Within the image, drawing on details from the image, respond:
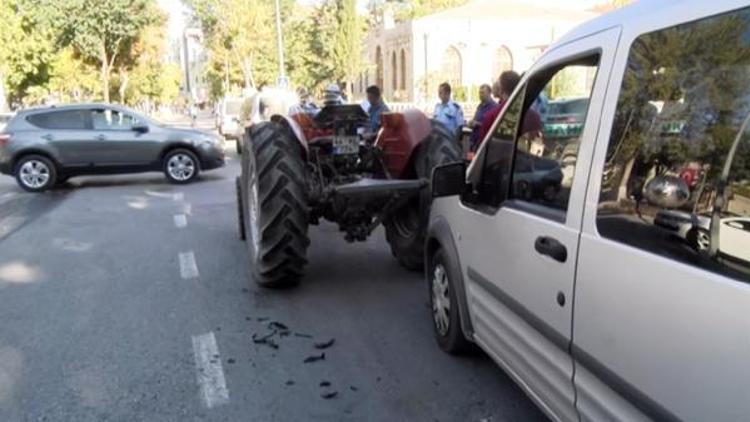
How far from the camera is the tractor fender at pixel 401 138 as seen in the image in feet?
20.0

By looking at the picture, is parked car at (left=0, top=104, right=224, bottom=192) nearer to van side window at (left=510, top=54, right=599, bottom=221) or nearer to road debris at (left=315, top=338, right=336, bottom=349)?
road debris at (left=315, top=338, right=336, bottom=349)

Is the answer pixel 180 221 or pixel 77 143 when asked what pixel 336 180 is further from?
pixel 77 143

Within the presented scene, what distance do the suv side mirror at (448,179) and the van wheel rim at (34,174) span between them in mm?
11591

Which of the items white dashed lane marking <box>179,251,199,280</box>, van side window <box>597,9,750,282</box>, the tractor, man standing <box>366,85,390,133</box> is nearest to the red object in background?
van side window <box>597,9,750,282</box>

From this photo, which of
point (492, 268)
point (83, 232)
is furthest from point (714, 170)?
point (83, 232)

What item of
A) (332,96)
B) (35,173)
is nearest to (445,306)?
(332,96)

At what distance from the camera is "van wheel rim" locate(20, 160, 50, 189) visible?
12.9 metres

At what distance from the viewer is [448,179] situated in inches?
139

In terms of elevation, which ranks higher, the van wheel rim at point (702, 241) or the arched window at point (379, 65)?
the arched window at point (379, 65)

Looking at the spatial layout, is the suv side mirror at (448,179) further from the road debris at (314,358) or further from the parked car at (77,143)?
the parked car at (77,143)

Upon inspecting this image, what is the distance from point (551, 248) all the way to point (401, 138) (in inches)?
143

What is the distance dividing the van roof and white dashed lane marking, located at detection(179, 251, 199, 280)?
185 inches

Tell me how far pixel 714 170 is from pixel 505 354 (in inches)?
60.7

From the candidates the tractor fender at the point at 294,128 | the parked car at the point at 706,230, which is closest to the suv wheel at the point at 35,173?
the tractor fender at the point at 294,128
